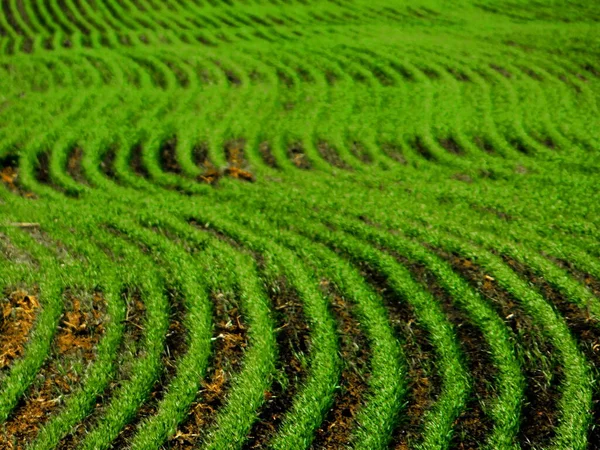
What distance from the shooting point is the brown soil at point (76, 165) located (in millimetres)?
10325

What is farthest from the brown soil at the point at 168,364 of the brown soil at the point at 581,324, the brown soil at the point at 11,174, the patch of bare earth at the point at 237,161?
the brown soil at the point at 11,174

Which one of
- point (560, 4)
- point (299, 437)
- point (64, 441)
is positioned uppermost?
point (560, 4)

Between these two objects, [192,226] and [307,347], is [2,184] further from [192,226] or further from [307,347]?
[307,347]

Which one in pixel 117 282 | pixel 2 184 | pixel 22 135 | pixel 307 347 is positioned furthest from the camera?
pixel 22 135

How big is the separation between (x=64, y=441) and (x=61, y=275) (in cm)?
284

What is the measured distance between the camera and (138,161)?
36.6ft

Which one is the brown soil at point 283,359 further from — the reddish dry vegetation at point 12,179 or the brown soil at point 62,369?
the reddish dry vegetation at point 12,179

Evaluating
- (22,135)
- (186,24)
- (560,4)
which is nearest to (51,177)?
(22,135)

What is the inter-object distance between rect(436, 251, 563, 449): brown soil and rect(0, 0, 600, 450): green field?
3 cm

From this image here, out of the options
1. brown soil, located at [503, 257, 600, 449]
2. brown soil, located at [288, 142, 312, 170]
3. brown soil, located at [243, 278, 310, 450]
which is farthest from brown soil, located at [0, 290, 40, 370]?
brown soil, located at [503, 257, 600, 449]

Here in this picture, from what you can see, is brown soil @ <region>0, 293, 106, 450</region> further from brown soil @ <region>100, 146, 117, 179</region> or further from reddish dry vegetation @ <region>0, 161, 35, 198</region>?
brown soil @ <region>100, 146, 117, 179</region>

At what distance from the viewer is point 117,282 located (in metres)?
7.04

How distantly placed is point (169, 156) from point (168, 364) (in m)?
6.68

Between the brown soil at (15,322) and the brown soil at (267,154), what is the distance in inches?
228
